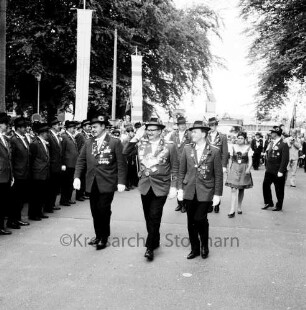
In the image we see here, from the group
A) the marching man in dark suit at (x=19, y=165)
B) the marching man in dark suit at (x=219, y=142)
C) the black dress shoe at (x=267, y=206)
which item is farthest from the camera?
the black dress shoe at (x=267, y=206)

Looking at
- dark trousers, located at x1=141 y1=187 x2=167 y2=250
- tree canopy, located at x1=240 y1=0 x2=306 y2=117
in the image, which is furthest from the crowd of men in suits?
tree canopy, located at x1=240 y1=0 x2=306 y2=117

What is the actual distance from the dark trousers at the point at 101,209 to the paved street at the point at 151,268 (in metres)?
0.29

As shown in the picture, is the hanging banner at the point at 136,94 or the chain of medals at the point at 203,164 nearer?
the chain of medals at the point at 203,164

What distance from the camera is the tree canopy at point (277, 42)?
21.1 meters

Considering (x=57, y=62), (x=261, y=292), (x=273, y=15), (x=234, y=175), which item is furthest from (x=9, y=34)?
(x=261, y=292)

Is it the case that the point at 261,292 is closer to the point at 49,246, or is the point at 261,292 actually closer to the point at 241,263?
the point at 241,263

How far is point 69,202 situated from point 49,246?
373cm

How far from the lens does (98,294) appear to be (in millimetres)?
4473

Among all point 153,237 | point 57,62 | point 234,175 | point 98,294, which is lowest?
point 98,294

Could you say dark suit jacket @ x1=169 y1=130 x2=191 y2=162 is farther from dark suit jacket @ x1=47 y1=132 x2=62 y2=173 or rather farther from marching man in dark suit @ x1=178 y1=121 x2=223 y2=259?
marching man in dark suit @ x1=178 y1=121 x2=223 y2=259

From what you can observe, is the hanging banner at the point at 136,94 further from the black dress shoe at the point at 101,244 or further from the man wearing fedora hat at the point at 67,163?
the black dress shoe at the point at 101,244

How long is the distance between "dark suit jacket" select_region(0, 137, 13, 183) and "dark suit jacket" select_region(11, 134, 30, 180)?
589 mm

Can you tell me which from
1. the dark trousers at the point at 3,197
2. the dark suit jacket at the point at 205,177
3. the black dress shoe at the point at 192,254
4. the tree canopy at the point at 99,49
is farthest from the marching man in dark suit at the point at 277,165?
the tree canopy at the point at 99,49

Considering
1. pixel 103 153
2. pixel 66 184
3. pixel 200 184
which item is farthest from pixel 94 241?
pixel 66 184
